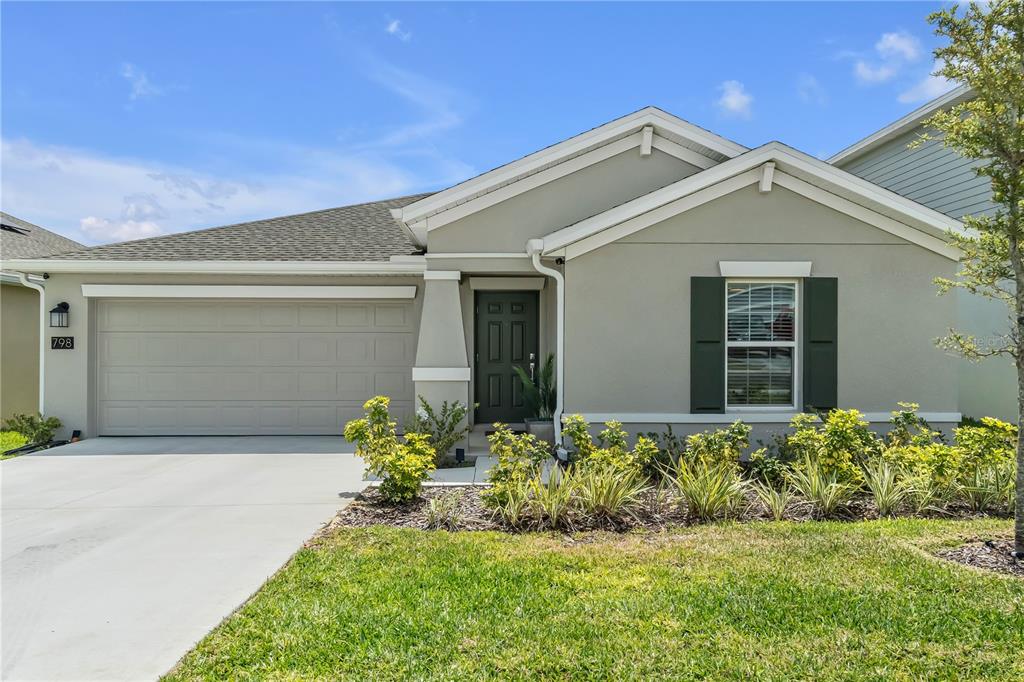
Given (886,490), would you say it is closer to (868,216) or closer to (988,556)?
(988,556)

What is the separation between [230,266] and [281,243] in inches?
45.2

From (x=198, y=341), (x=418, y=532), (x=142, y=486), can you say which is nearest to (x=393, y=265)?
(x=198, y=341)

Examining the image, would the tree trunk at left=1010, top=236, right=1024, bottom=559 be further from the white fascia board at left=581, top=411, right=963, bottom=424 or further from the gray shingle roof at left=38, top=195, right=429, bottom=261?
the gray shingle roof at left=38, top=195, right=429, bottom=261

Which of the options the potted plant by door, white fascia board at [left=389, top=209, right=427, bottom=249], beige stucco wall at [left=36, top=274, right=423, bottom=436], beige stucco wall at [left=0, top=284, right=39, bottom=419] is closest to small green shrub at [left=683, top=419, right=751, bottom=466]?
the potted plant by door

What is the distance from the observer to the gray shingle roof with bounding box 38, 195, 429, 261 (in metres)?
10.6

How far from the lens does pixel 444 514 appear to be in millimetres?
5773

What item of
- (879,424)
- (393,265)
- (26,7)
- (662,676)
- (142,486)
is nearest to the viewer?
(662,676)

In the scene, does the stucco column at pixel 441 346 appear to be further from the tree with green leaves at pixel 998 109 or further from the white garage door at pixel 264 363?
the tree with green leaves at pixel 998 109

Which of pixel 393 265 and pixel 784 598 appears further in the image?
pixel 393 265

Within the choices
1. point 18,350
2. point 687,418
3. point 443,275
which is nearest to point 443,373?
point 443,275

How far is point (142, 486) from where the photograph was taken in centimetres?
728

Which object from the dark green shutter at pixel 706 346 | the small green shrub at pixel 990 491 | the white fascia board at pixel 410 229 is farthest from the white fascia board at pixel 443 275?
the small green shrub at pixel 990 491

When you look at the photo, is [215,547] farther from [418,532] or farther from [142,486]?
[142,486]

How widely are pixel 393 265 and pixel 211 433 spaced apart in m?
4.23
